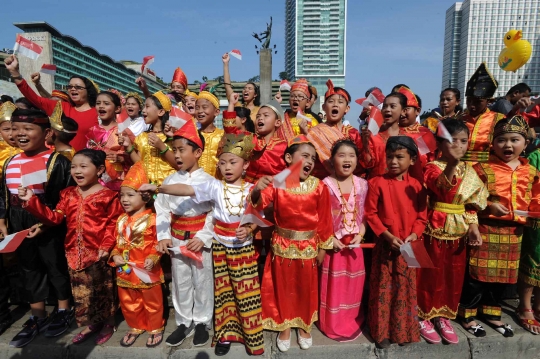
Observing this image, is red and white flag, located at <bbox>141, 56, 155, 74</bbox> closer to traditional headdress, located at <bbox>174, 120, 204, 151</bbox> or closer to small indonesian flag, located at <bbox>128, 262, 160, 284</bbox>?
traditional headdress, located at <bbox>174, 120, 204, 151</bbox>

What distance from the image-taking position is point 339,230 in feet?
10.3

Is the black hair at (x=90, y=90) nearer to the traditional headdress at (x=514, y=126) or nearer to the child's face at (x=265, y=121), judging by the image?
the child's face at (x=265, y=121)

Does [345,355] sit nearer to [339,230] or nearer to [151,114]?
[339,230]

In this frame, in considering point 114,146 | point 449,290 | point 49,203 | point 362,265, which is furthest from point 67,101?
point 449,290

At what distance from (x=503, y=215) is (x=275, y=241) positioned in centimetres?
232

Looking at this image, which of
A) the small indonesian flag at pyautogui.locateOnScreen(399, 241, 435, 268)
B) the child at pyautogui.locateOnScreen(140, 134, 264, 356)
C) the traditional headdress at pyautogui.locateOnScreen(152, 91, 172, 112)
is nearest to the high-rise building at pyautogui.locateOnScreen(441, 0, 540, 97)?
the traditional headdress at pyautogui.locateOnScreen(152, 91, 172, 112)

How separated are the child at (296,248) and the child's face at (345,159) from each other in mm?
264

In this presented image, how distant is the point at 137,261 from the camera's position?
3.04 metres

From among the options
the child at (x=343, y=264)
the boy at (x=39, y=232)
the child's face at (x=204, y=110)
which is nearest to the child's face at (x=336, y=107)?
the child at (x=343, y=264)

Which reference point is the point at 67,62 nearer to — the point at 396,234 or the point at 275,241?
the point at 275,241

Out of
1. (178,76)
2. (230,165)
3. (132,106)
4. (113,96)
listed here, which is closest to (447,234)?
(230,165)

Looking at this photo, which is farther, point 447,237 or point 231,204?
point 447,237

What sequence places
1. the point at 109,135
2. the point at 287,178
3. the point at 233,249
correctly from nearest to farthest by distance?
the point at 287,178
the point at 233,249
the point at 109,135

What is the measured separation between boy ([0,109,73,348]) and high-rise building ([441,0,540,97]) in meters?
64.3
